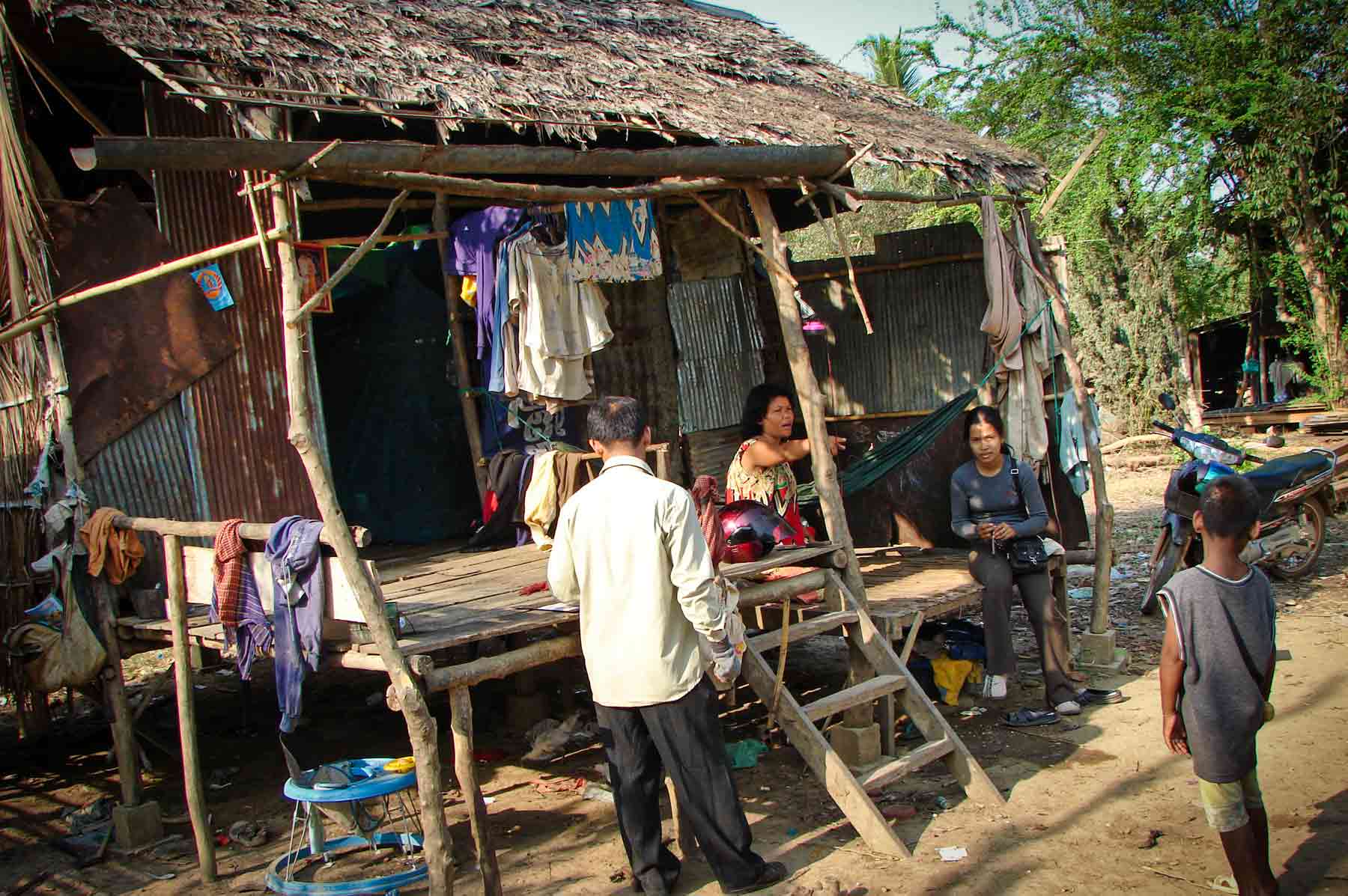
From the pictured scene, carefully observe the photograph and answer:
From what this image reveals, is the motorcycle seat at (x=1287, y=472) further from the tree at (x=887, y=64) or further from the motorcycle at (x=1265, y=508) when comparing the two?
the tree at (x=887, y=64)

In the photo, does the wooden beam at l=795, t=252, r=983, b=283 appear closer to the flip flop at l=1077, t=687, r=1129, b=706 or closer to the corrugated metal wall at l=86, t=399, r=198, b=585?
the flip flop at l=1077, t=687, r=1129, b=706

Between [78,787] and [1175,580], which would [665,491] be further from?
[78,787]

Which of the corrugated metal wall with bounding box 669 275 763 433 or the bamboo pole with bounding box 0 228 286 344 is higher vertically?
the bamboo pole with bounding box 0 228 286 344

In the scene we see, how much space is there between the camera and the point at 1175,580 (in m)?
3.57

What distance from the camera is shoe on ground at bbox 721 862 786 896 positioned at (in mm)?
4184

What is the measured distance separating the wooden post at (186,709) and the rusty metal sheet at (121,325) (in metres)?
1.07

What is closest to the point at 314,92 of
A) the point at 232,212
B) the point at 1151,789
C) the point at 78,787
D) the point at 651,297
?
the point at 232,212

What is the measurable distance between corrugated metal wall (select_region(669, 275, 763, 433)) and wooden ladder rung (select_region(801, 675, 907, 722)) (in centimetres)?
318

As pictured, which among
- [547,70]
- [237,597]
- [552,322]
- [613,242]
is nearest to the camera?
[237,597]

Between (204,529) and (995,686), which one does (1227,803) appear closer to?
(995,686)

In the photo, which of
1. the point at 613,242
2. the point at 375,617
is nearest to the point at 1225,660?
the point at 375,617

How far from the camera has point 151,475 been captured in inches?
225

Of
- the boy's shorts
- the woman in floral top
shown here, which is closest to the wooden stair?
the woman in floral top

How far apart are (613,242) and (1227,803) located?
4951 millimetres
